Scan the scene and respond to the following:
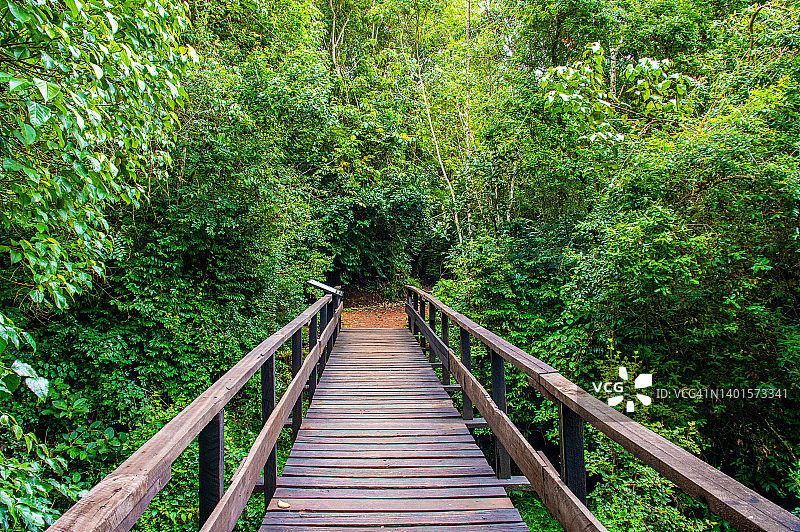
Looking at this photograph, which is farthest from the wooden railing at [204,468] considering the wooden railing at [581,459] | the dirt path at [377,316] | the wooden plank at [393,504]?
the dirt path at [377,316]

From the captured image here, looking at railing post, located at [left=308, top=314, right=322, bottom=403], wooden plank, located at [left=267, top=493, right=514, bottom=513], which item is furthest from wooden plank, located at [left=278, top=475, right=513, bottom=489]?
railing post, located at [left=308, top=314, right=322, bottom=403]

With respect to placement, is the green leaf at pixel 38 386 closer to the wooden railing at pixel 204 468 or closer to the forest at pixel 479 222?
the forest at pixel 479 222

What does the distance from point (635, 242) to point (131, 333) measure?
24.3ft

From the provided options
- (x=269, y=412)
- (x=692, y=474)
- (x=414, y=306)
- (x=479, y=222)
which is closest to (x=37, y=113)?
(x=269, y=412)

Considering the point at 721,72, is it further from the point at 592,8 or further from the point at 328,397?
the point at 328,397

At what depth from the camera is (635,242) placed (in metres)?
5.41

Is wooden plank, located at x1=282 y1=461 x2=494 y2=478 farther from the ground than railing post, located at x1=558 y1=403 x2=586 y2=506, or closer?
closer

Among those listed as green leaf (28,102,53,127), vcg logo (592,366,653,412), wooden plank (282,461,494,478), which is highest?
green leaf (28,102,53,127)

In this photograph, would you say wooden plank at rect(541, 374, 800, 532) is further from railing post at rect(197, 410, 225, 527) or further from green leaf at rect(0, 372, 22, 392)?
green leaf at rect(0, 372, 22, 392)

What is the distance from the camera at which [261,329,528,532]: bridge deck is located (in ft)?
7.25

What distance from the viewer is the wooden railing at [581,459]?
34.5 inches

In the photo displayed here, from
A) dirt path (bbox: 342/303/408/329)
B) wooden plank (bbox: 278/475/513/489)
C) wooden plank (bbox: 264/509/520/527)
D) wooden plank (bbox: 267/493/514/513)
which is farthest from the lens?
dirt path (bbox: 342/303/408/329)

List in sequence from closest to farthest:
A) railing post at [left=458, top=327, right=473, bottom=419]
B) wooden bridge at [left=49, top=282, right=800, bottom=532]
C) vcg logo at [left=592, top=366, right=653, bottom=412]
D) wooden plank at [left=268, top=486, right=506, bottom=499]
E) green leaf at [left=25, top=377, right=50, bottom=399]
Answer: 1. wooden bridge at [left=49, top=282, right=800, bottom=532]
2. green leaf at [left=25, top=377, right=50, bottom=399]
3. wooden plank at [left=268, top=486, right=506, bottom=499]
4. railing post at [left=458, top=327, right=473, bottom=419]
5. vcg logo at [left=592, top=366, right=653, bottom=412]

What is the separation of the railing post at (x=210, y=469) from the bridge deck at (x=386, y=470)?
688mm
